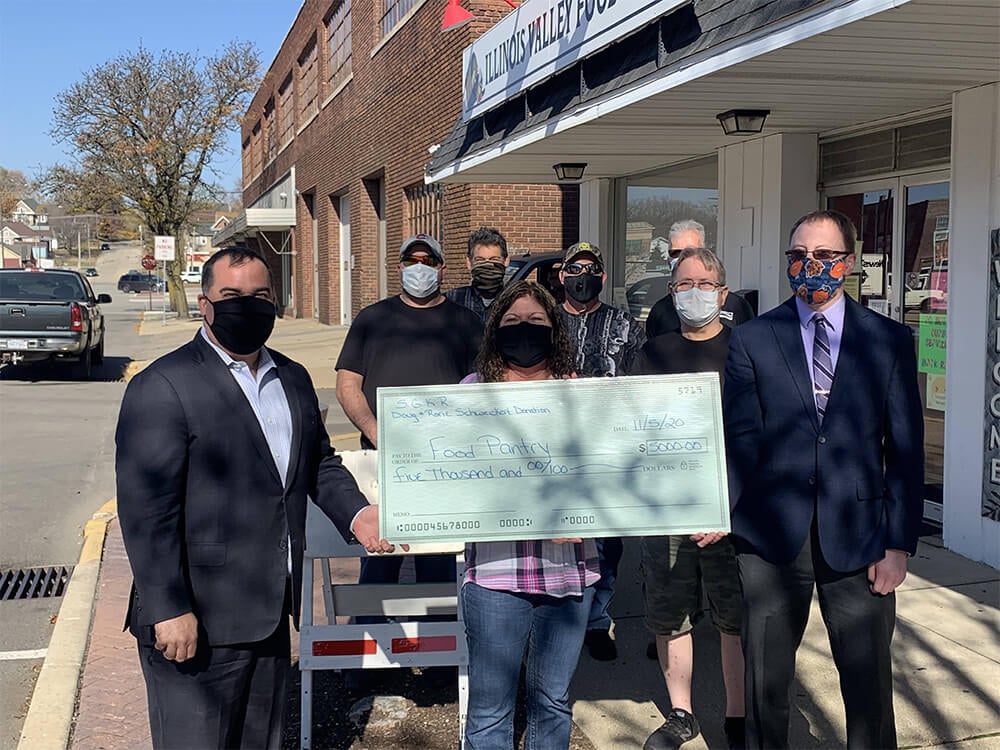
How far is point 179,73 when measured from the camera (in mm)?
37375

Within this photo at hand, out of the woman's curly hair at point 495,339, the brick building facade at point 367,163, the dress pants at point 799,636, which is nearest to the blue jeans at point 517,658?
the dress pants at point 799,636

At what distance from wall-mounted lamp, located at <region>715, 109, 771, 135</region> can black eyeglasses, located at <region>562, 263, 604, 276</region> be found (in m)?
2.90

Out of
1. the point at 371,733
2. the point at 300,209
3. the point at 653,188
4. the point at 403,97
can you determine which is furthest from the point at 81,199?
the point at 371,733

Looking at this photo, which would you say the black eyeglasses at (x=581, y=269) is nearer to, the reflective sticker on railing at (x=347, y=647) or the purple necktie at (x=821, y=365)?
the purple necktie at (x=821, y=365)

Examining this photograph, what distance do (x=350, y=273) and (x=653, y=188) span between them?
639 inches

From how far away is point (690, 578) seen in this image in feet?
12.1

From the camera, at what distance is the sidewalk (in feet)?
12.9

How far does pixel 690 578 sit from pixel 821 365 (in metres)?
1.13

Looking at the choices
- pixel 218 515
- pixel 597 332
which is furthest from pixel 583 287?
pixel 218 515

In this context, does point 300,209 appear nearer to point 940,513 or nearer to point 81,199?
point 81,199

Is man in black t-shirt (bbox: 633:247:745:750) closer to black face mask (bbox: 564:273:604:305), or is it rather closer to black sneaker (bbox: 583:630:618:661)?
black face mask (bbox: 564:273:604:305)

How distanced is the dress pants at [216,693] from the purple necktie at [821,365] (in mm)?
1727

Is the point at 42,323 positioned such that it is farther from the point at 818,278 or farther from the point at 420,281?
the point at 818,278

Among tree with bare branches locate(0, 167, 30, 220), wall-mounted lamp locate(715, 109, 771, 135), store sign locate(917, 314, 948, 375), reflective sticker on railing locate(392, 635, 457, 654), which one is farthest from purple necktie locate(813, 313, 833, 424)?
tree with bare branches locate(0, 167, 30, 220)
